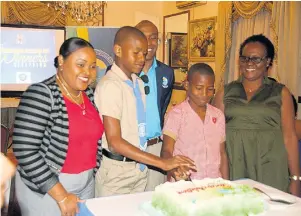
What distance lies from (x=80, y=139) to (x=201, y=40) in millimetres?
4362

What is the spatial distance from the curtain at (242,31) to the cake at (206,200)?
368cm

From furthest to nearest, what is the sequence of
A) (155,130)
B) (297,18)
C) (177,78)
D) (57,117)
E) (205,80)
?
(177,78) < (297,18) < (155,130) < (205,80) < (57,117)

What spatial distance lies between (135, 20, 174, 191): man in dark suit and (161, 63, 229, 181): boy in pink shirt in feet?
0.60

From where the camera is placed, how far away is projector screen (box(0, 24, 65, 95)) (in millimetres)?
5141

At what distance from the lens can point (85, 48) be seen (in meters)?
1.60

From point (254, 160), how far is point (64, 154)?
1241 millimetres

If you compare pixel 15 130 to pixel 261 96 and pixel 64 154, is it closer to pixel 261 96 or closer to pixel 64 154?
pixel 64 154

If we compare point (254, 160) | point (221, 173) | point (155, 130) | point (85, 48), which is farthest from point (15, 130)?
point (254, 160)

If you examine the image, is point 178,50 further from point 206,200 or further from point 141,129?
point 206,200

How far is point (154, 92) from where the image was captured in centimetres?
235

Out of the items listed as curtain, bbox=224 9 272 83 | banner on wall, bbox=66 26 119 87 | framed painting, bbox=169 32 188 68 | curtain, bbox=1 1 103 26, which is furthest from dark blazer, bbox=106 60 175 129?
curtain, bbox=1 1 103 26

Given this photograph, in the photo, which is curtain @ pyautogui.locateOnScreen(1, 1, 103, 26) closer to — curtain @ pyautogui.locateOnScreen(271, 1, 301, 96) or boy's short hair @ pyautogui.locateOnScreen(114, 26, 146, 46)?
curtain @ pyautogui.locateOnScreen(271, 1, 301, 96)

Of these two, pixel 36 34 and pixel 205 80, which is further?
pixel 36 34

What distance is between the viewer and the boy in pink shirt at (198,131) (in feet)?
6.41
